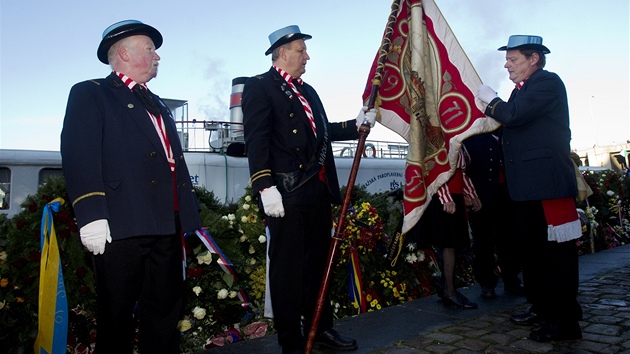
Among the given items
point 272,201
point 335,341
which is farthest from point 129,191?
point 335,341

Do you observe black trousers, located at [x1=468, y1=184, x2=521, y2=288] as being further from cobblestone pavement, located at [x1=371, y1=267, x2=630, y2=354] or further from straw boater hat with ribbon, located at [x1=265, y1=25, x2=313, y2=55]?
straw boater hat with ribbon, located at [x1=265, y1=25, x2=313, y2=55]

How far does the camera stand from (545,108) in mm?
3766

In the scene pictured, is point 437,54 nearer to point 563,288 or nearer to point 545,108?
point 545,108

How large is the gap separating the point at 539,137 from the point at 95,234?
303cm

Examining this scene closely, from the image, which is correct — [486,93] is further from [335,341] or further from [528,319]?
[335,341]

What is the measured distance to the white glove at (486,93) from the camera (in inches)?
158

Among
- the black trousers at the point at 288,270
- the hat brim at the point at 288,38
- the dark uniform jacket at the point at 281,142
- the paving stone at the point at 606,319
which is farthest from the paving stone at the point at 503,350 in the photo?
the hat brim at the point at 288,38

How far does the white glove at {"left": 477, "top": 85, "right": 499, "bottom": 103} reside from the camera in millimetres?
4022

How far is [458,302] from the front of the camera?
4641mm

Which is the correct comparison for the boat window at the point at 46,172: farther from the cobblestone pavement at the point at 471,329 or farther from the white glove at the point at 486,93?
the white glove at the point at 486,93

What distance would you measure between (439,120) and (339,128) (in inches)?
36.4

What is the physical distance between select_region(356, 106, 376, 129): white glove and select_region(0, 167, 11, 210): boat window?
7.67 m

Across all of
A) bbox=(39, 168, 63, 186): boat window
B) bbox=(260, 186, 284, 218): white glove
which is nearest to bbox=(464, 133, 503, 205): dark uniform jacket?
bbox=(260, 186, 284, 218): white glove

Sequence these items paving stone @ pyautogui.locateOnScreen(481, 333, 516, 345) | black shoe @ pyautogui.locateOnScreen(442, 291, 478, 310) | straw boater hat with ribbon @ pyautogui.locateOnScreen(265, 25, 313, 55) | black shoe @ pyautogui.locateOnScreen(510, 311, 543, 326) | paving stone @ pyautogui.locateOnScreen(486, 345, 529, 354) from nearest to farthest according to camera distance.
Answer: paving stone @ pyautogui.locateOnScreen(486, 345, 529, 354) → straw boater hat with ribbon @ pyautogui.locateOnScreen(265, 25, 313, 55) → paving stone @ pyautogui.locateOnScreen(481, 333, 516, 345) → black shoe @ pyautogui.locateOnScreen(510, 311, 543, 326) → black shoe @ pyautogui.locateOnScreen(442, 291, 478, 310)
